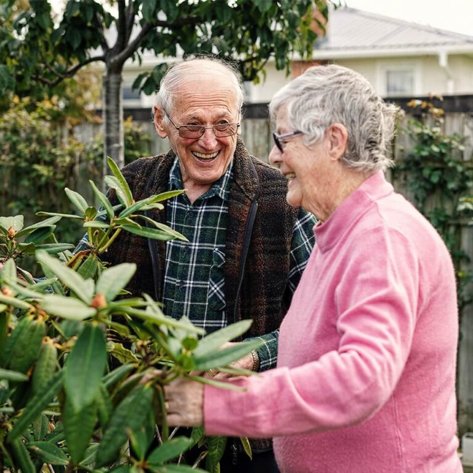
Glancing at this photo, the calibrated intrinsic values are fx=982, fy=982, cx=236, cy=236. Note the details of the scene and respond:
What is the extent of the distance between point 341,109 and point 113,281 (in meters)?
0.67

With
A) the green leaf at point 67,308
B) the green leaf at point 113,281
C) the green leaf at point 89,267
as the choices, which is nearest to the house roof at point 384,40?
the green leaf at point 89,267

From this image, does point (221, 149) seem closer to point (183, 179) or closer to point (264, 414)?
point (183, 179)

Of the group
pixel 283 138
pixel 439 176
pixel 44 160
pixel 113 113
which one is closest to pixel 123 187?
pixel 283 138

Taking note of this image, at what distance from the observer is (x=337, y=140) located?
208 cm

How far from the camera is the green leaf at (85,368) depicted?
1.61 metres

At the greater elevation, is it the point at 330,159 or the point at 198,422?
the point at 330,159

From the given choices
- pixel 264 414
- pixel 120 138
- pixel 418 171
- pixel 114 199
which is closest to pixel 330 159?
pixel 264 414

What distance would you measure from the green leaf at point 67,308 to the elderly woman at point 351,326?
299 mm

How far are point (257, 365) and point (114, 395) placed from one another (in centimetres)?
94

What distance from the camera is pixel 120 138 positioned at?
5637 millimetres

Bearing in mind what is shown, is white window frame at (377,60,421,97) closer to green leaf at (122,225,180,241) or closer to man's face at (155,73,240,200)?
man's face at (155,73,240,200)

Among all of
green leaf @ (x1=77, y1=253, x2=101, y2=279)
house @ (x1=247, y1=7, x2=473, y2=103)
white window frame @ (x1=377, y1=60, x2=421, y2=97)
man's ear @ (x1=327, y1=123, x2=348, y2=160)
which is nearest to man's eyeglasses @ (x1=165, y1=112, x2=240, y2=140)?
green leaf @ (x1=77, y1=253, x2=101, y2=279)

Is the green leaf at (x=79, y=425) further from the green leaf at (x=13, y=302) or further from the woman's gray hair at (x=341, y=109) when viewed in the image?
the woman's gray hair at (x=341, y=109)

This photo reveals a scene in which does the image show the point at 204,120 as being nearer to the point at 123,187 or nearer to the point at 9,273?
the point at 123,187
